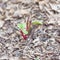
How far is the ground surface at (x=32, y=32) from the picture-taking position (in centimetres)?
243

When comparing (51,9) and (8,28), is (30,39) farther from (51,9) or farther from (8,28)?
(51,9)

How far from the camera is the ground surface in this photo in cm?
243

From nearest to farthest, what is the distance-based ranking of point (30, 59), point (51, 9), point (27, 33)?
1. point (30, 59)
2. point (27, 33)
3. point (51, 9)

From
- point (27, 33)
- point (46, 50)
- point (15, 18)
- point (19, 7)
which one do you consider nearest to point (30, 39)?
point (27, 33)

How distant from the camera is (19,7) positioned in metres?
3.05

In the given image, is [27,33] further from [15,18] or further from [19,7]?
[19,7]

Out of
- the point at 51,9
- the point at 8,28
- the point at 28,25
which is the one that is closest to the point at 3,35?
the point at 8,28

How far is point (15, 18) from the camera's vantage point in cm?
289

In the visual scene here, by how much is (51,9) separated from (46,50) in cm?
67

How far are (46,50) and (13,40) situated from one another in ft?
1.26

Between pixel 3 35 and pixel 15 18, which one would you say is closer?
pixel 3 35

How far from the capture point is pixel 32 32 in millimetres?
2627

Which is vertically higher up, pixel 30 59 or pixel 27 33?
pixel 27 33

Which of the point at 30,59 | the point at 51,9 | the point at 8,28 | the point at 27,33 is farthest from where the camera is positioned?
the point at 51,9
